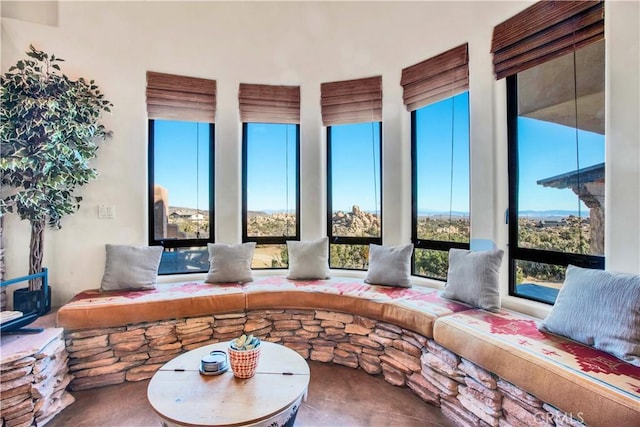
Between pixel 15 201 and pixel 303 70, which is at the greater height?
pixel 303 70

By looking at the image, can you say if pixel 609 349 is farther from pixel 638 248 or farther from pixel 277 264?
pixel 277 264

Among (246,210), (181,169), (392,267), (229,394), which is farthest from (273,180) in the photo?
(229,394)

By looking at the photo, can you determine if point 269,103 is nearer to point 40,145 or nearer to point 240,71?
point 240,71

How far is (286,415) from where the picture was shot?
1.38 m

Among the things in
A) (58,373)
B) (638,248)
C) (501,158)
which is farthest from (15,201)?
(638,248)

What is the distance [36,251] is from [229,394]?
223 centimetres

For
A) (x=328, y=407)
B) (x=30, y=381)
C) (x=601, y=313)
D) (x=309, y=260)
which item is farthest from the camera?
(x=309, y=260)

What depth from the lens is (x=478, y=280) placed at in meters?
2.15

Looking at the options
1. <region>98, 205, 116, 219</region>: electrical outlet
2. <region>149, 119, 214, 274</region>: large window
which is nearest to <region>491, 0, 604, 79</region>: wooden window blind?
<region>149, 119, 214, 274</region>: large window

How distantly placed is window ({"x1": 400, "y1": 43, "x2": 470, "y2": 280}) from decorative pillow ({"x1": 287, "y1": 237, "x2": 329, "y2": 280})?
0.92m

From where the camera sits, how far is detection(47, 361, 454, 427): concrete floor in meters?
1.81

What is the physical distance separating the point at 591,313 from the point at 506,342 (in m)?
0.43

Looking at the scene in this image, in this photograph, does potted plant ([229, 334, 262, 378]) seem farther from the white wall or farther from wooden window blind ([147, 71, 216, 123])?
wooden window blind ([147, 71, 216, 123])

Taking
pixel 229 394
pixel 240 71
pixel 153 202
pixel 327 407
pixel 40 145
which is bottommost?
pixel 327 407
